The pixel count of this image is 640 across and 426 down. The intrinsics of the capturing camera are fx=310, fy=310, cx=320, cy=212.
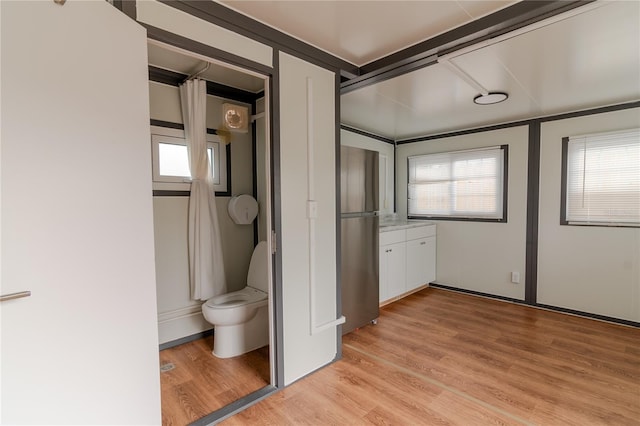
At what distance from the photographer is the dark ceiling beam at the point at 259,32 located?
1.55 meters

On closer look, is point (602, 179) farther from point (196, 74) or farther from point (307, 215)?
point (196, 74)

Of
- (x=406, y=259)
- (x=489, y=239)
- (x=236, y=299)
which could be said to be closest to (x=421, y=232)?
(x=406, y=259)

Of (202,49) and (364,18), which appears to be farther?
(364,18)

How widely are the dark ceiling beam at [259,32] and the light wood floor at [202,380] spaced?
85.5 inches

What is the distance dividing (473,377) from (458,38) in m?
2.19

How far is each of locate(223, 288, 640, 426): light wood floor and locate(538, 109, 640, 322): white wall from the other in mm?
243

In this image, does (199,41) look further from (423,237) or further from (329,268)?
(423,237)

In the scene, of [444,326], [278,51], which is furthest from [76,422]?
[444,326]

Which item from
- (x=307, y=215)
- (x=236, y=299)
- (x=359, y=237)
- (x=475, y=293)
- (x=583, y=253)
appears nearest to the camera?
(x=307, y=215)

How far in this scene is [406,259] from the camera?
3725 mm

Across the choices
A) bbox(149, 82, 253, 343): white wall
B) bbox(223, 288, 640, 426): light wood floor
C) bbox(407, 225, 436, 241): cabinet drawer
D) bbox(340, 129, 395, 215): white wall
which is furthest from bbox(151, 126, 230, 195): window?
bbox(407, 225, 436, 241): cabinet drawer

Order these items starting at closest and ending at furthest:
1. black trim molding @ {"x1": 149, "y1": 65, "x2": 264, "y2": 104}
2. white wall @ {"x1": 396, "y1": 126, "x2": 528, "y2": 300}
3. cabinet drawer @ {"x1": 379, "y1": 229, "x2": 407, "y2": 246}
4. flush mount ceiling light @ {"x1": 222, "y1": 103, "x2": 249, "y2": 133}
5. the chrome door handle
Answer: the chrome door handle → black trim molding @ {"x1": 149, "y1": 65, "x2": 264, "y2": 104} → flush mount ceiling light @ {"x1": 222, "y1": 103, "x2": 249, "y2": 133} → cabinet drawer @ {"x1": 379, "y1": 229, "x2": 407, "y2": 246} → white wall @ {"x1": 396, "y1": 126, "x2": 528, "y2": 300}

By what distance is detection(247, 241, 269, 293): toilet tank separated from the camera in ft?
9.07

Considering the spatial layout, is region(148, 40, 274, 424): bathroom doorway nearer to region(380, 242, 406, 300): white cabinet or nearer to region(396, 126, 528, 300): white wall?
region(380, 242, 406, 300): white cabinet
